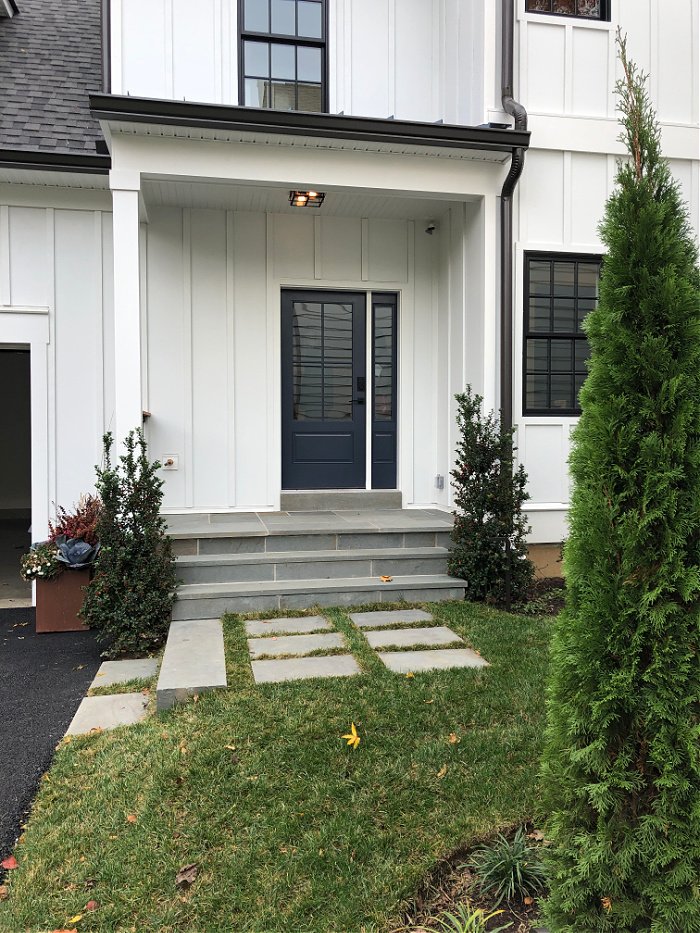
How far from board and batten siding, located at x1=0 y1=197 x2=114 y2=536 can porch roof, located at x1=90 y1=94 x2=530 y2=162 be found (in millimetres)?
1381

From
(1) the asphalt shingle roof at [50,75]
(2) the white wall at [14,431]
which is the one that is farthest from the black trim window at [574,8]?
(2) the white wall at [14,431]

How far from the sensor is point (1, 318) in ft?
19.0

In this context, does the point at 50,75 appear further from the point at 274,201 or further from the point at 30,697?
the point at 30,697

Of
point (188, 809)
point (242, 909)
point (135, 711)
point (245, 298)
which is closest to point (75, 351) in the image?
point (245, 298)

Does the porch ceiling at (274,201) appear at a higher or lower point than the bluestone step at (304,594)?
higher

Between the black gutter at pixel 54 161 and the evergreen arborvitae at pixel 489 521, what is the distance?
3.60 meters

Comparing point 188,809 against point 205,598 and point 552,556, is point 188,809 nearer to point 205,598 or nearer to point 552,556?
→ point 205,598

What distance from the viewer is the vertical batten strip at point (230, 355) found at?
633 centimetres

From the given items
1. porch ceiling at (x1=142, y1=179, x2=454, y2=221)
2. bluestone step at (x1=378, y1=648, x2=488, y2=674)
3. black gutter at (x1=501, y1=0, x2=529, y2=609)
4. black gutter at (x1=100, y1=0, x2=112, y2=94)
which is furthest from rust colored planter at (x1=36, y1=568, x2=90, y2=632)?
black gutter at (x1=100, y1=0, x2=112, y2=94)

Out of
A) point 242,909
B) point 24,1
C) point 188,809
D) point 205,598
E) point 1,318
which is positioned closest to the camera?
point 242,909

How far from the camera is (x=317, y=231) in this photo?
6512 mm

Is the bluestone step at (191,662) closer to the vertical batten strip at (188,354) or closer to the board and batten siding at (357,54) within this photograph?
the vertical batten strip at (188,354)

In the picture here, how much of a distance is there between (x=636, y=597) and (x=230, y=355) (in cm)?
526

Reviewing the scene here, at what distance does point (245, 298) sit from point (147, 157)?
1670 mm
